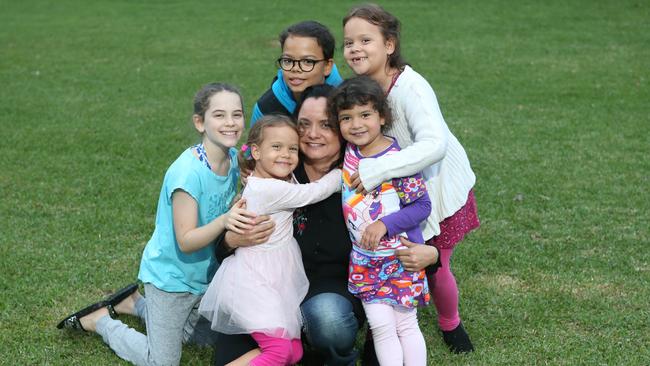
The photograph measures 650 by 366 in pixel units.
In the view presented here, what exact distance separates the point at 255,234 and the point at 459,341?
1224 millimetres

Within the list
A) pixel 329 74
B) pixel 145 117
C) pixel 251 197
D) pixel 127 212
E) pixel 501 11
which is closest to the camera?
pixel 251 197

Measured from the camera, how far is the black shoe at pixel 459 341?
4.16 metres

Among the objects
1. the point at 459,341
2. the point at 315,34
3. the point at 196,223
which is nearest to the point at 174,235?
the point at 196,223

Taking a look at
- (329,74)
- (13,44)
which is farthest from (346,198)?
(13,44)

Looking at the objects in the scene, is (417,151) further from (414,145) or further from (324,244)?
(324,244)

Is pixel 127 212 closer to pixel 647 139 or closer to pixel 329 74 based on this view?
pixel 329 74

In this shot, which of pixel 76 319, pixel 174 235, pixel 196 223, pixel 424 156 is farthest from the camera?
pixel 76 319

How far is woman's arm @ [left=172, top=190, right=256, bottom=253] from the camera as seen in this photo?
11.9 feet

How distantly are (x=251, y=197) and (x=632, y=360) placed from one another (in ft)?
6.44

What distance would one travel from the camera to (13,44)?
580 inches

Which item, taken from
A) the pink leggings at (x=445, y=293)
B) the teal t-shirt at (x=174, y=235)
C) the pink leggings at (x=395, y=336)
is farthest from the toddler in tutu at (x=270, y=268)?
the pink leggings at (x=445, y=293)

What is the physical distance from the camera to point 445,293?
13.5 feet

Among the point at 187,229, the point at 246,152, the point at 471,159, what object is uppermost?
the point at 246,152

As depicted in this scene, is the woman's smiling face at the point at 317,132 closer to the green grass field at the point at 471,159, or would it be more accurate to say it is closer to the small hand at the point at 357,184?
the small hand at the point at 357,184
